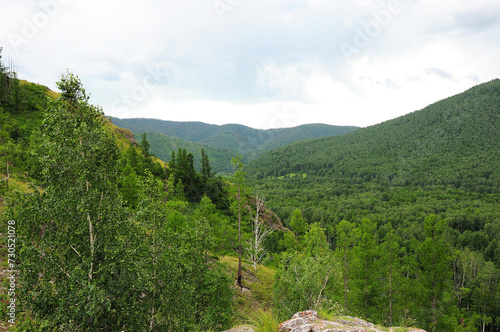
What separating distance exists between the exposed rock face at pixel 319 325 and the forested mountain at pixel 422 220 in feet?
49.8

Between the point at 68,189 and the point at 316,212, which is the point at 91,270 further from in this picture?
the point at 316,212

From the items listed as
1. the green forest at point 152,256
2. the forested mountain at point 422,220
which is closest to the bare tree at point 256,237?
the green forest at point 152,256

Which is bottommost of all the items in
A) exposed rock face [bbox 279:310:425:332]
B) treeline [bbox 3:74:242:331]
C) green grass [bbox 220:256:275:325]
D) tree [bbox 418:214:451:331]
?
green grass [bbox 220:256:275:325]

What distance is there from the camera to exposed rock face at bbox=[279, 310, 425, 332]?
6.97 meters

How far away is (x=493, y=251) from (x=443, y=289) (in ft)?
251

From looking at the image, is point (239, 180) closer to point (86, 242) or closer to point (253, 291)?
point (253, 291)

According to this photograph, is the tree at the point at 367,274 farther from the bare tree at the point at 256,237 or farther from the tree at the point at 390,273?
the bare tree at the point at 256,237

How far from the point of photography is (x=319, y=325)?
7176mm

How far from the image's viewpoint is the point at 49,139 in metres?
7.37

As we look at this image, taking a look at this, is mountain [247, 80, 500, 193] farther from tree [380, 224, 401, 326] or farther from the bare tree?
the bare tree

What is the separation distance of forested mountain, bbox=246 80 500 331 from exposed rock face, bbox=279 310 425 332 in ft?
49.8

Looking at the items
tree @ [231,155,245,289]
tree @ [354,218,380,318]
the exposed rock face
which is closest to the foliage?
tree @ [231,155,245,289]

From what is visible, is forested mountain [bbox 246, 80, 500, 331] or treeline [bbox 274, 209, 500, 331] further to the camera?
forested mountain [bbox 246, 80, 500, 331]

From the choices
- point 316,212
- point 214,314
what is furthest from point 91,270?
point 316,212
